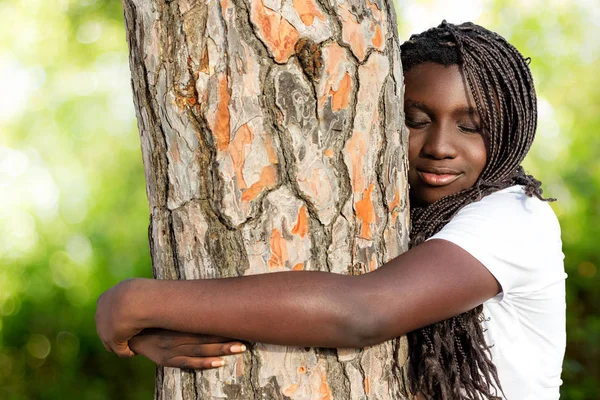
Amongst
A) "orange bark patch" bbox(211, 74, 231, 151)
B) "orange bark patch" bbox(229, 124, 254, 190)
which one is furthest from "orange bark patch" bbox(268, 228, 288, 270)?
"orange bark patch" bbox(211, 74, 231, 151)

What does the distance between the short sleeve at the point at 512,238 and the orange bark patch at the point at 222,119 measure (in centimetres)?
60

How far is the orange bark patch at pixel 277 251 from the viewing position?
1699 mm

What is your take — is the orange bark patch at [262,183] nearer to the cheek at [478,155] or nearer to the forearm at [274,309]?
the forearm at [274,309]

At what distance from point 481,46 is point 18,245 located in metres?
4.78

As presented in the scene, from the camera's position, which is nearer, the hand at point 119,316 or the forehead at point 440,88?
the hand at point 119,316

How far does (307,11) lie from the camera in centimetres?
170

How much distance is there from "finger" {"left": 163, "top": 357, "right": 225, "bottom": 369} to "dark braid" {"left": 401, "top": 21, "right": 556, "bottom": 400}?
1.85ft

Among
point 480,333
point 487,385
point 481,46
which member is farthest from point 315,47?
point 487,385

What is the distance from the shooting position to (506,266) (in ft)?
5.92

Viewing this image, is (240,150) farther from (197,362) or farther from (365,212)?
(197,362)

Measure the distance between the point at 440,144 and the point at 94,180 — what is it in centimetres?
637

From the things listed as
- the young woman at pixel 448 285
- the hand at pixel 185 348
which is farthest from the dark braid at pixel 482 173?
the hand at pixel 185 348

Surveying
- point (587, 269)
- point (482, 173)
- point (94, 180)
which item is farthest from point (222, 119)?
point (94, 180)

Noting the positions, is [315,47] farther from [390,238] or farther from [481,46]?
[481,46]
